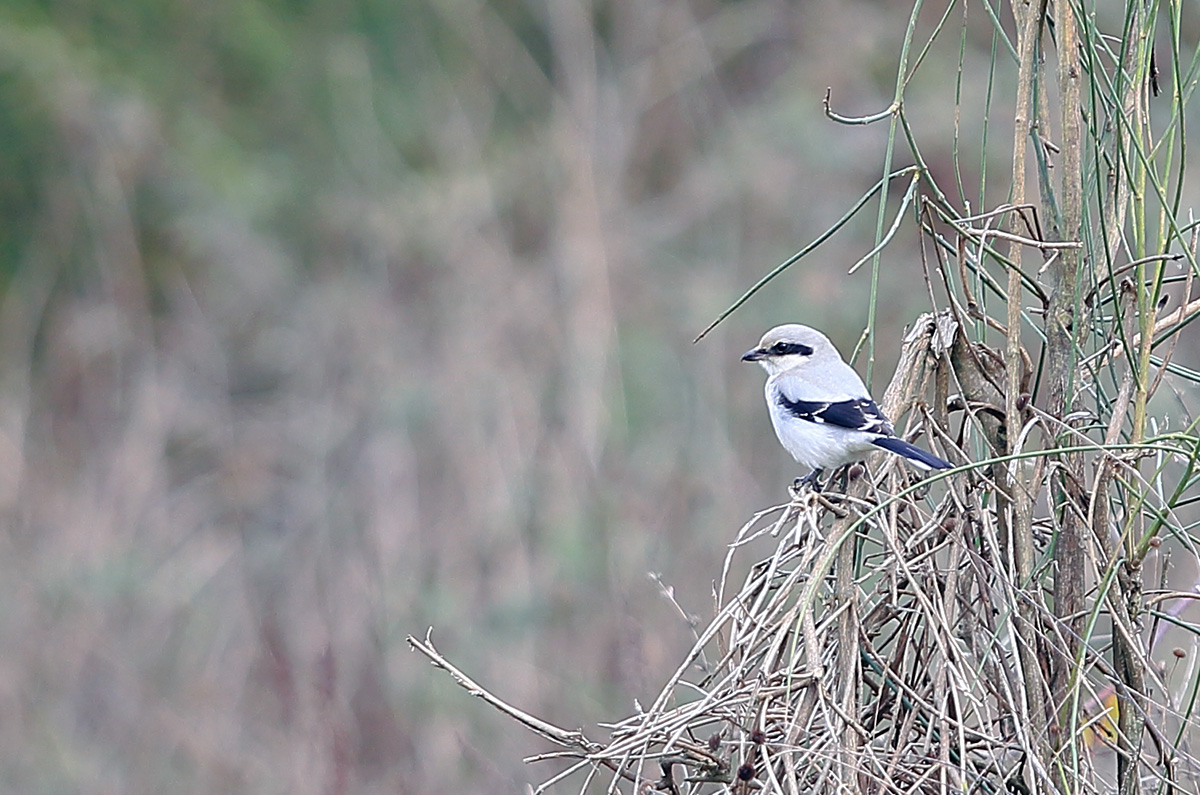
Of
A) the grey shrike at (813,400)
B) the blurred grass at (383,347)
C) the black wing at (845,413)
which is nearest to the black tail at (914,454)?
the black wing at (845,413)

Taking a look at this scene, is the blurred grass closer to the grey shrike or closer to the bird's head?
the grey shrike

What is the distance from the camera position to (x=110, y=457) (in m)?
6.86

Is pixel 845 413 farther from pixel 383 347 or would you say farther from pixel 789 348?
pixel 383 347

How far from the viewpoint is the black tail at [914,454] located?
6.38 ft

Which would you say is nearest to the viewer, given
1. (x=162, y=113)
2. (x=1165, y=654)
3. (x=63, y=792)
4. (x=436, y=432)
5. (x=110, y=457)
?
(x=63, y=792)

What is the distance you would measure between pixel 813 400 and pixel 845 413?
1.37ft

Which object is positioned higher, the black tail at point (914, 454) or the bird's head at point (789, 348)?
the black tail at point (914, 454)

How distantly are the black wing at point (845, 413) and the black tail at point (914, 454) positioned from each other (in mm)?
16

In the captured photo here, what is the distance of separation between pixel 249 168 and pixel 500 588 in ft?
15.7

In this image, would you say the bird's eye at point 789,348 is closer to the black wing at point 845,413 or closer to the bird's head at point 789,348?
the bird's head at point 789,348

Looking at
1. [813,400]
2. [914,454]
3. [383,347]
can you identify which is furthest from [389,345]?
[914,454]

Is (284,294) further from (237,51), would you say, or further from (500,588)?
(500,588)

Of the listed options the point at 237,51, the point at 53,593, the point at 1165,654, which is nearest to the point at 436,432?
the point at 53,593

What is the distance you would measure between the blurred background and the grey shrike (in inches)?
28.7
